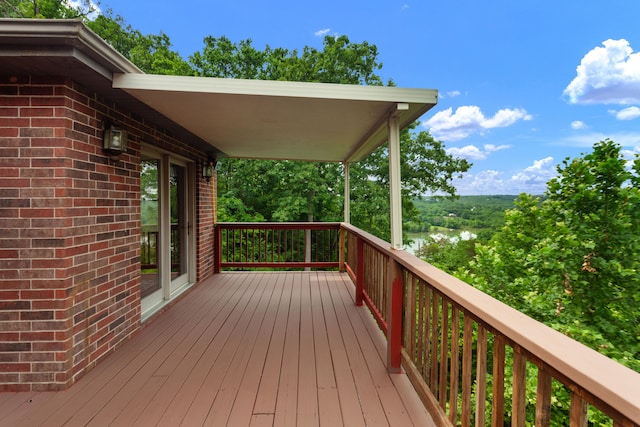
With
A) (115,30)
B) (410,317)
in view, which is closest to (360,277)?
(410,317)

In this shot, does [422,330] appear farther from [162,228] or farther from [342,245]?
[342,245]

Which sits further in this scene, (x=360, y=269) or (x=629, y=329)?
(x=629, y=329)

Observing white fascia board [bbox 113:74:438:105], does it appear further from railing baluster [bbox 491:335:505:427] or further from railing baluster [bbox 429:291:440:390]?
railing baluster [bbox 491:335:505:427]

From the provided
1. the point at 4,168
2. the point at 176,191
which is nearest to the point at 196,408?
the point at 4,168

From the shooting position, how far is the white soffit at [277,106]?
2.41 meters

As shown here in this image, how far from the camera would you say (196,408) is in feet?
6.61

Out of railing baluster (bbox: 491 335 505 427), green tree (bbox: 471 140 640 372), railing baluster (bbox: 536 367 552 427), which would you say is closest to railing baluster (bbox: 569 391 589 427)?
railing baluster (bbox: 536 367 552 427)

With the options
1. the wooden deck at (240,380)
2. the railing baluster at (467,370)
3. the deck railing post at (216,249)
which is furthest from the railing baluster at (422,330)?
the deck railing post at (216,249)

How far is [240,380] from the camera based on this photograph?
233cm

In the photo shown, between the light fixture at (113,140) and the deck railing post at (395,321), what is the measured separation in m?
2.35

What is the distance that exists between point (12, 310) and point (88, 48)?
70.2 inches

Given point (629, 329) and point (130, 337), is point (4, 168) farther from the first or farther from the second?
point (629, 329)

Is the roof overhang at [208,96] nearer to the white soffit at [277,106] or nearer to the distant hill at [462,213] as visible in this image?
the white soffit at [277,106]

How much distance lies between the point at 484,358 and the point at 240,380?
1.64m
